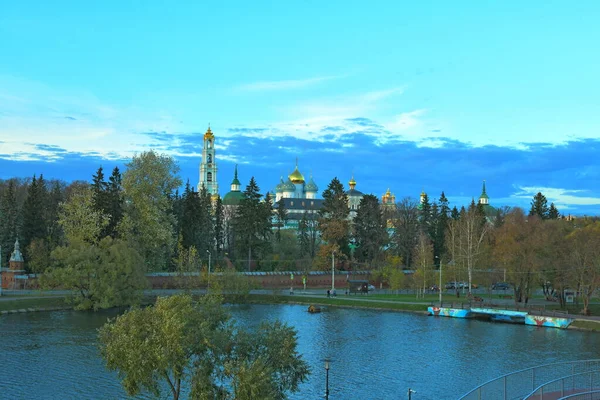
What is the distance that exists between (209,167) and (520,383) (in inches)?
6122

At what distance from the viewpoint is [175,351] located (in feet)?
83.3

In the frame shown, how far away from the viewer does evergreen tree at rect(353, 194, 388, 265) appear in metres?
108

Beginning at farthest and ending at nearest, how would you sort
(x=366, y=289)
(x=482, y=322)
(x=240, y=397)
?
(x=366, y=289), (x=482, y=322), (x=240, y=397)

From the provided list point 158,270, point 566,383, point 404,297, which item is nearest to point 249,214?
point 158,270

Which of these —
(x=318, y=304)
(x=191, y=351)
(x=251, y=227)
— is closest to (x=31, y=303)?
(x=318, y=304)

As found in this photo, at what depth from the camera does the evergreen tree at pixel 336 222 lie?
102 metres

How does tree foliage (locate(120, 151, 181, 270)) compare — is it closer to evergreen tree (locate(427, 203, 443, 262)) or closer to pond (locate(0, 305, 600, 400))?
pond (locate(0, 305, 600, 400))

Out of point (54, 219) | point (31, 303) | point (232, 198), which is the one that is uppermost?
point (232, 198)

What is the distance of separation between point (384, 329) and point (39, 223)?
50.6m

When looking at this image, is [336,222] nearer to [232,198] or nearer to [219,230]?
[219,230]

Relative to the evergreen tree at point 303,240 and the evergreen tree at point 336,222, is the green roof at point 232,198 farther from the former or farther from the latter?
the evergreen tree at point 336,222

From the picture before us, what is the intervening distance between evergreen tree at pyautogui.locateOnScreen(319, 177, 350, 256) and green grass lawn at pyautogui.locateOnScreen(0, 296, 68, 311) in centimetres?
4090

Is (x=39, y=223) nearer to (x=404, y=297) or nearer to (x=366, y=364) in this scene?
(x=404, y=297)

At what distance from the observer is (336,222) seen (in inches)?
4026
